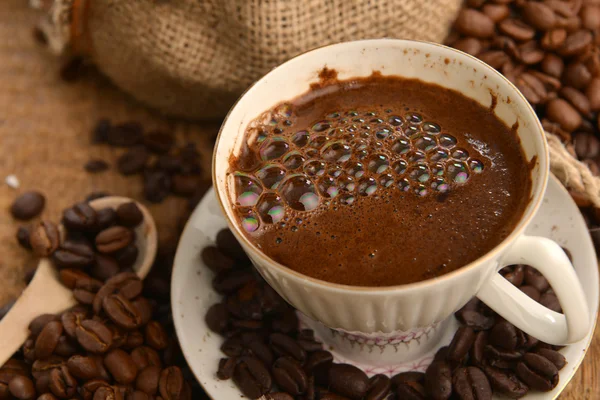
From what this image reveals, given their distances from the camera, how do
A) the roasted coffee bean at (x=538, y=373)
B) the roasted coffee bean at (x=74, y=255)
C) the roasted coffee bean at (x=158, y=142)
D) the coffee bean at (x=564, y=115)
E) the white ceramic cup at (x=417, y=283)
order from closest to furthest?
the white ceramic cup at (x=417, y=283) → the roasted coffee bean at (x=538, y=373) → the roasted coffee bean at (x=74, y=255) → the coffee bean at (x=564, y=115) → the roasted coffee bean at (x=158, y=142)

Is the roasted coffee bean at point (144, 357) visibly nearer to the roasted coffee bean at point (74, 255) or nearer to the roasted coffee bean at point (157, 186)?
the roasted coffee bean at point (74, 255)

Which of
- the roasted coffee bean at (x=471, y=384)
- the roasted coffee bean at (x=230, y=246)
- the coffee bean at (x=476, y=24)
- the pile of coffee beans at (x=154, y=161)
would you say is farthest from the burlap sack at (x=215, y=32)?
the roasted coffee bean at (x=471, y=384)

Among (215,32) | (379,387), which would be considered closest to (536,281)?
(379,387)

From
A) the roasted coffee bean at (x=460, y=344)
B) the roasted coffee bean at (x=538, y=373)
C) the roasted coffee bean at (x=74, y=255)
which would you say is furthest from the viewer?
the roasted coffee bean at (x=74, y=255)

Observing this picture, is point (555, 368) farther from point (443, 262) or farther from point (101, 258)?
point (101, 258)

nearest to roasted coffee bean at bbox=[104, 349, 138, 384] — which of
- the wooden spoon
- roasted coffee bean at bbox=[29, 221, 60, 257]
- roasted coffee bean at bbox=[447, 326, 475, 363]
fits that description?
the wooden spoon

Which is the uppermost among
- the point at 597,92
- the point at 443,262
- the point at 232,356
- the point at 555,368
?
the point at 443,262

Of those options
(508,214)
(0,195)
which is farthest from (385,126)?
(0,195)
